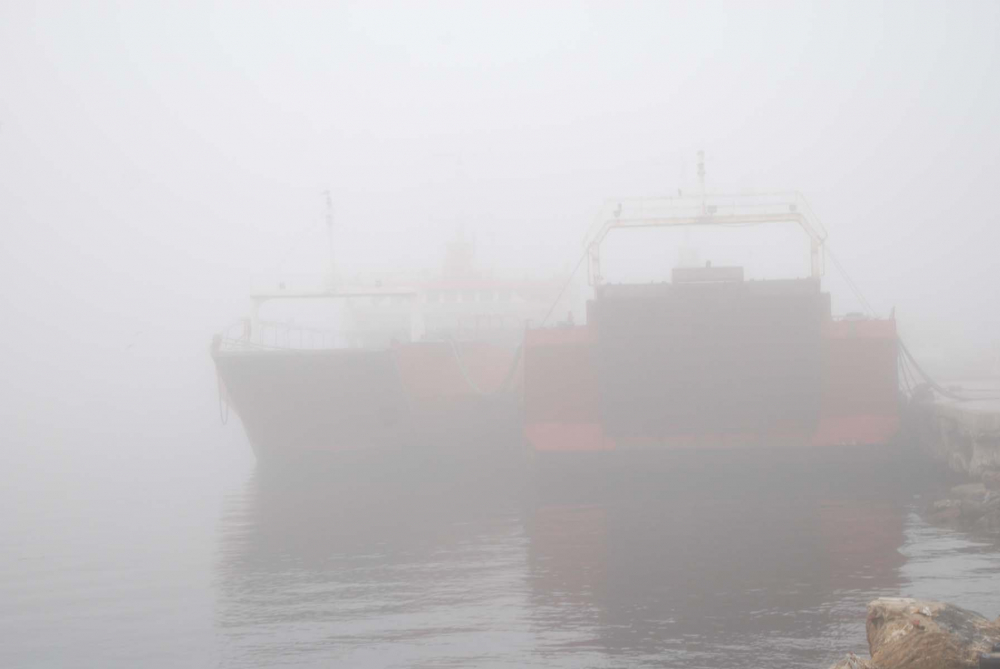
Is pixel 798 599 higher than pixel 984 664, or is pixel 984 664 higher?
pixel 984 664

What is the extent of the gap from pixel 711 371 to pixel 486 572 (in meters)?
6.94

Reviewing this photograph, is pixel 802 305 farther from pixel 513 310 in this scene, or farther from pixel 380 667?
pixel 513 310

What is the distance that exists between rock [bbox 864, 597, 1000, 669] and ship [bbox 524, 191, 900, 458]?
10654mm

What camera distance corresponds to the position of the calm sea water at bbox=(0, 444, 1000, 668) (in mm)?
9602

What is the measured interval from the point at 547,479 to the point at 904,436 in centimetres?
705

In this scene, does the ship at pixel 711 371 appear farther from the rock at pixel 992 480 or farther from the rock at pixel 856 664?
the rock at pixel 856 664

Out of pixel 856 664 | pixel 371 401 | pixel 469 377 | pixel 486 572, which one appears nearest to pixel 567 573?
pixel 486 572

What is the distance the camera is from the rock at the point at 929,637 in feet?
21.1

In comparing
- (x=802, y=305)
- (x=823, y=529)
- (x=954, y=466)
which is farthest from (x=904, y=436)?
(x=823, y=529)

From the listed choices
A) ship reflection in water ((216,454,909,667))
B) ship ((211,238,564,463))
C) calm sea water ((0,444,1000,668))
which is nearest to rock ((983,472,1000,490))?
calm sea water ((0,444,1000,668))

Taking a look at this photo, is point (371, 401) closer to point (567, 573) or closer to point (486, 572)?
point (486, 572)

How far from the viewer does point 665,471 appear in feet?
61.4

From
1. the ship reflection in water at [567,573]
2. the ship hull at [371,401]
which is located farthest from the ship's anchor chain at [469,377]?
the ship reflection in water at [567,573]

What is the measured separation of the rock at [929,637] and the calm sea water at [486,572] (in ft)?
5.97
